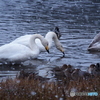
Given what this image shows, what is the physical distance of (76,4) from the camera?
2808 centimetres

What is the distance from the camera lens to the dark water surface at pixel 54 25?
13.0 m

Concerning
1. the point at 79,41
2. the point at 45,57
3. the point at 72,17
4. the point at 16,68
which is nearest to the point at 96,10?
the point at 72,17

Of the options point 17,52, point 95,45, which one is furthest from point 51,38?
point 17,52

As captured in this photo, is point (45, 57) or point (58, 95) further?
point (45, 57)

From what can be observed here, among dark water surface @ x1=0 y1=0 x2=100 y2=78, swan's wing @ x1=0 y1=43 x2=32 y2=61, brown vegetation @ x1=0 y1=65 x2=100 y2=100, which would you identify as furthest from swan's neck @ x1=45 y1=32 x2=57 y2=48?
brown vegetation @ x1=0 y1=65 x2=100 y2=100

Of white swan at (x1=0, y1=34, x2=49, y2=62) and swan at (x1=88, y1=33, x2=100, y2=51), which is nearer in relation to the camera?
white swan at (x1=0, y1=34, x2=49, y2=62)

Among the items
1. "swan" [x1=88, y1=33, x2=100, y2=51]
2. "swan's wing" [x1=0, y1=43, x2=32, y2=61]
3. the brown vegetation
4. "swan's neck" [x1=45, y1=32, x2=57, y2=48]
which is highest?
"swan's neck" [x1=45, y1=32, x2=57, y2=48]

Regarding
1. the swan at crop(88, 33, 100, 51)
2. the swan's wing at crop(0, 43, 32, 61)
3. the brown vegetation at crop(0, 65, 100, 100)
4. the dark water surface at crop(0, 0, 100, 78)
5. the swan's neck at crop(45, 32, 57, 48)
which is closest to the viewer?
the brown vegetation at crop(0, 65, 100, 100)

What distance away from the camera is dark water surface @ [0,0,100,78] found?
1296cm

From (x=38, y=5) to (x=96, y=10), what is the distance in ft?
12.6

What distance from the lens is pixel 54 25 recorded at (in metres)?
19.8

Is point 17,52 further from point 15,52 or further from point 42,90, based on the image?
point 42,90

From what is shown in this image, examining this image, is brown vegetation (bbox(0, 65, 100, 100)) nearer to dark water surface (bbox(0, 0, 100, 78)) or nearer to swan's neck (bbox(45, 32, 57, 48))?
dark water surface (bbox(0, 0, 100, 78))

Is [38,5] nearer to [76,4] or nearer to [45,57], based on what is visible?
[76,4]
